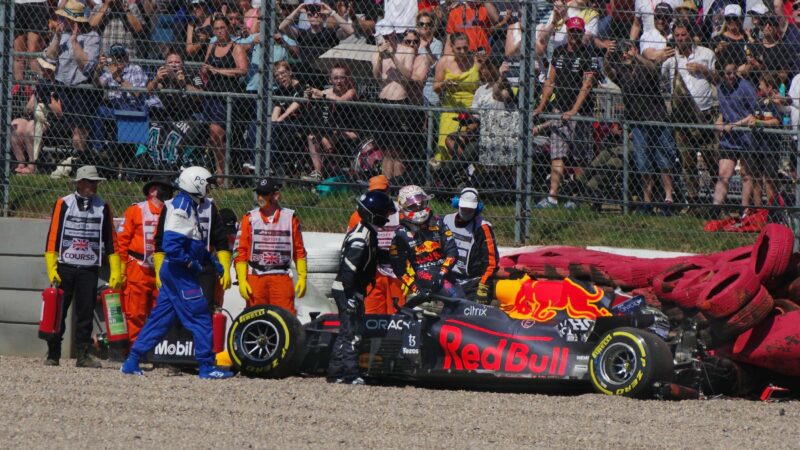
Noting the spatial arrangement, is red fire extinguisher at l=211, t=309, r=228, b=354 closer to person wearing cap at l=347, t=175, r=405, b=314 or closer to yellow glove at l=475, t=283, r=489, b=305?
person wearing cap at l=347, t=175, r=405, b=314

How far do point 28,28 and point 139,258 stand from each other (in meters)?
2.72

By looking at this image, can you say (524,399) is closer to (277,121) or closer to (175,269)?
(175,269)

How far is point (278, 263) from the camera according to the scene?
11.3 metres

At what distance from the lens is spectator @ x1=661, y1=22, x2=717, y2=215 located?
11.6 m

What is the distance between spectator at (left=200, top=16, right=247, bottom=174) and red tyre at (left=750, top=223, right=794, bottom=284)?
500 cm

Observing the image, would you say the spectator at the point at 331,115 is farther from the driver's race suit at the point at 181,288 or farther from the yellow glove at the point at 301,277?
the driver's race suit at the point at 181,288

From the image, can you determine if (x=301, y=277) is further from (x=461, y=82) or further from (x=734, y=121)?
(x=734, y=121)

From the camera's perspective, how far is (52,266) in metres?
11.2

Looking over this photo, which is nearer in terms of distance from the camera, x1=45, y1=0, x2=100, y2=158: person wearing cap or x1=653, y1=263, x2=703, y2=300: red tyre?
x1=653, y1=263, x2=703, y2=300: red tyre

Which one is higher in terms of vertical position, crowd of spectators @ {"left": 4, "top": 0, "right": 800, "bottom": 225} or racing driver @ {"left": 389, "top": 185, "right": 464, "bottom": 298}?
crowd of spectators @ {"left": 4, "top": 0, "right": 800, "bottom": 225}

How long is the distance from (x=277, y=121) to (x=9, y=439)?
214 inches

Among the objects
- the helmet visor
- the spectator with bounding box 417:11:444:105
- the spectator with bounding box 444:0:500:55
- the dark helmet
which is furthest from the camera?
the spectator with bounding box 417:11:444:105

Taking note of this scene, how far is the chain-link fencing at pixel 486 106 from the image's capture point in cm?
1159

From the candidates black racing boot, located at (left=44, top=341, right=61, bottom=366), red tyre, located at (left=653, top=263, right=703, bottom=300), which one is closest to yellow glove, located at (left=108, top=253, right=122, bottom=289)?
black racing boot, located at (left=44, top=341, right=61, bottom=366)
